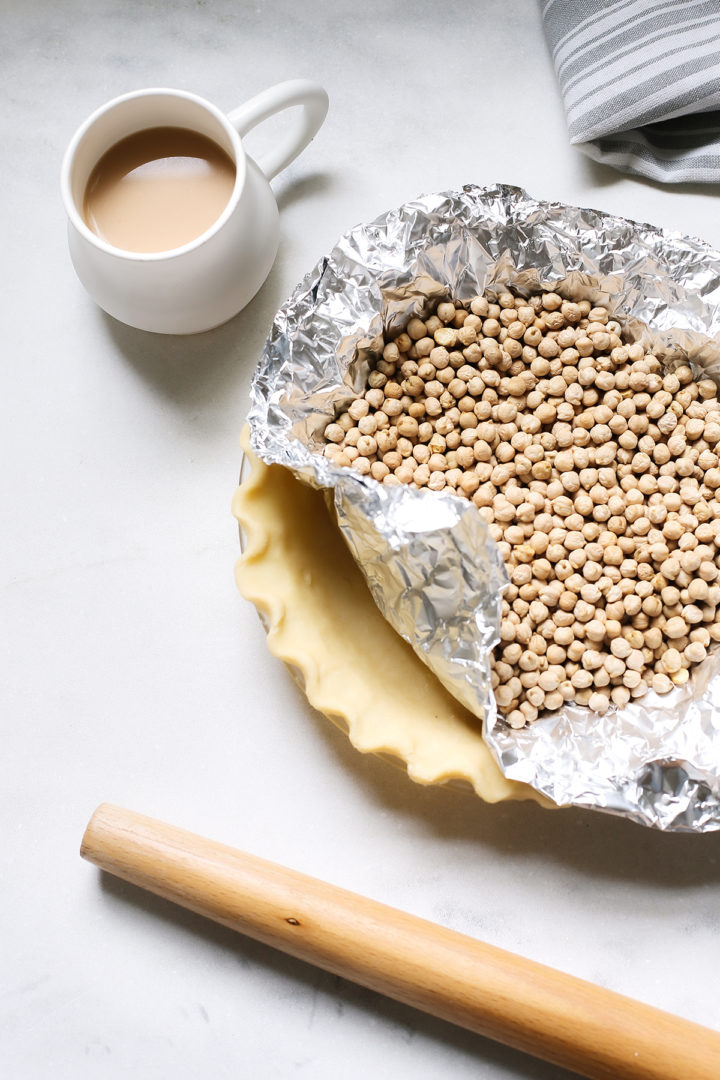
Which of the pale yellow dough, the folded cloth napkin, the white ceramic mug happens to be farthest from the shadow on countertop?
the folded cloth napkin

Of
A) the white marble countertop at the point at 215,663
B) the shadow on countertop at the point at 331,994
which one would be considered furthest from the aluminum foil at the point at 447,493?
the shadow on countertop at the point at 331,994

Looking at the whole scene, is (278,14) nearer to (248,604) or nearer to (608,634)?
(248,604)

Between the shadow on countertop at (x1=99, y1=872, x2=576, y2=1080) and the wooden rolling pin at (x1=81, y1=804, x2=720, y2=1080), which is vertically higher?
the wooden rolling pin at (x1=81, y1=804, x2=720, y2=1080)

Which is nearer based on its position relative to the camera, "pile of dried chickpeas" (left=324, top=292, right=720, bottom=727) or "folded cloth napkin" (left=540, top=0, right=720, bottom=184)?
"pile of dried chickpeas" (left=324, top=292, right=720, bottom=727)

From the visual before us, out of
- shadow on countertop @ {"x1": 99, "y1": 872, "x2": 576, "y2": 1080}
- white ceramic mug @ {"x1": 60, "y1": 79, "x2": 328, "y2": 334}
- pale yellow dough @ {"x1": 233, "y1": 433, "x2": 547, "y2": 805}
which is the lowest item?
shadow on countertop @ {"x1": 99, "y1": 872, "x2": 576, "y2": 1080}

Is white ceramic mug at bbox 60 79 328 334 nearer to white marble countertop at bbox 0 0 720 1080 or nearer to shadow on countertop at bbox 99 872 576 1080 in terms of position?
white marble countertop at bbox 0 0 720 1080

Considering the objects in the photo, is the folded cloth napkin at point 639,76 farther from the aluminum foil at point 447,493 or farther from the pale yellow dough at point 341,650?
the pale yellow dough at point 341,650

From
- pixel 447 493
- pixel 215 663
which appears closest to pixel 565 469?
pixel 447 493

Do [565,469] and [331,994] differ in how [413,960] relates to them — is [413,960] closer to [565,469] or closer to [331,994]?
[331,994]
